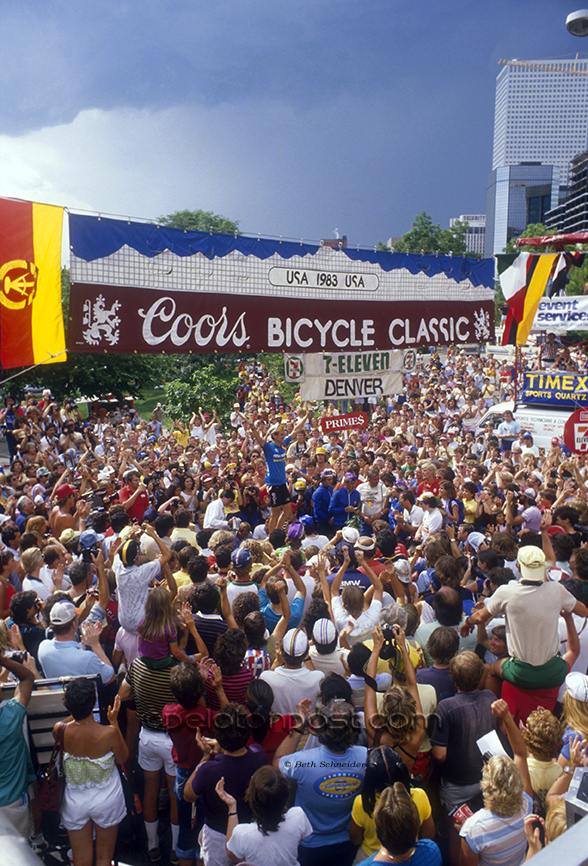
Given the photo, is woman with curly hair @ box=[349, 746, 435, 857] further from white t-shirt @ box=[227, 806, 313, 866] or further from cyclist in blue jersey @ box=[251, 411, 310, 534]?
cyclist in blue jersey @ box=[251, 411, 310, 534]

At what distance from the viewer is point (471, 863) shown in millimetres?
2904

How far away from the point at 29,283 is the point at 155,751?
3964mm

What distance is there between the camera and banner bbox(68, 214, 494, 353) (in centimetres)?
674

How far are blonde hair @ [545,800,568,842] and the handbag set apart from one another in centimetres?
243

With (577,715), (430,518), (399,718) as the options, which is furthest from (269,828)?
(430,518)

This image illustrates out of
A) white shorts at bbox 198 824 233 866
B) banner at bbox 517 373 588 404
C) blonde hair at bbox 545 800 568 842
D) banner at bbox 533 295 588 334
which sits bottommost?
white shorts at bbox 198 824 233 866

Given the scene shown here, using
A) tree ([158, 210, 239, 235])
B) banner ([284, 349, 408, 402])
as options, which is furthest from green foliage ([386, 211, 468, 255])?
banner ([284, 349, 408, 402])

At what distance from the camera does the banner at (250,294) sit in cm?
674

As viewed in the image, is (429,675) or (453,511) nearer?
(429,675)

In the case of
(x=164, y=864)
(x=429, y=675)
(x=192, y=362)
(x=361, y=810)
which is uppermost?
(x=192, y=362)

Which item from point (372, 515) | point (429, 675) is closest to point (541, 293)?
point (372, 515)

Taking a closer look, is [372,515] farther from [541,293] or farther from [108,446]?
[541,293]

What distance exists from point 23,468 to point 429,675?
26.3 ft

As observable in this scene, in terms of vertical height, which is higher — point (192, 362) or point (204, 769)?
point (192, 362)
